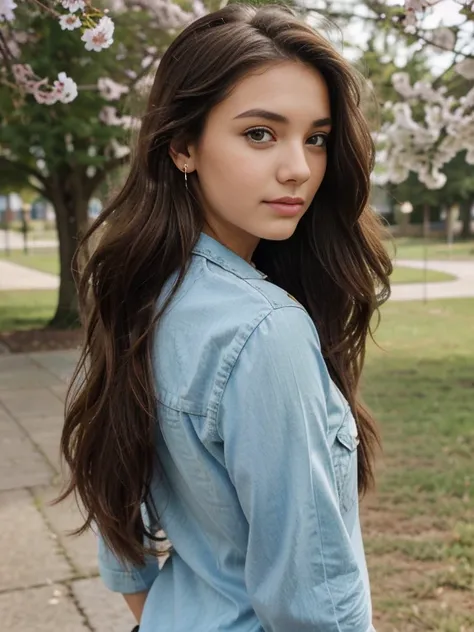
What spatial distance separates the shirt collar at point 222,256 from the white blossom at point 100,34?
1.32 m

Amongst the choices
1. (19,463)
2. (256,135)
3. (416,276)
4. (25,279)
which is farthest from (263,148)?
(25,279)

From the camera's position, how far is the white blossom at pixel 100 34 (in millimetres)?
2279

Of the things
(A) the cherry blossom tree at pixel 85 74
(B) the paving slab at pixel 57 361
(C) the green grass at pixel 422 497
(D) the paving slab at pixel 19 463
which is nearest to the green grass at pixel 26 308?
(B) the paving slab at pixel 57 361

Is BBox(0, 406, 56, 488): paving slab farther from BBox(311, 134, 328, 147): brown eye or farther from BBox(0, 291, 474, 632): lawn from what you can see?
BBox(311, 134, 328, 147): brown eye

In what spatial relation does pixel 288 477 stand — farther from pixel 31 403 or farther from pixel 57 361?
pixel 57 361

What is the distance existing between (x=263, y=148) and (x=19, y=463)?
4.14m

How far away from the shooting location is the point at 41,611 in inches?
121

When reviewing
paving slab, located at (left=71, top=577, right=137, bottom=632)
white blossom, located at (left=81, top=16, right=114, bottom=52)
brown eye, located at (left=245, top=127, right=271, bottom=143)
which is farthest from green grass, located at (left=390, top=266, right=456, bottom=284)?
brown eye, located at (left=245, top=127, right=271, bottom=143)

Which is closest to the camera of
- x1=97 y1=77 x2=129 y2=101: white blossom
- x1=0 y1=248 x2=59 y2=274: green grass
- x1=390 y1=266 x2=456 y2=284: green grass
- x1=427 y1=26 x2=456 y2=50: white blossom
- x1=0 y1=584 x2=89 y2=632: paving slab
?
x1=0 y1=584 x2=89 y2=632: paving slab

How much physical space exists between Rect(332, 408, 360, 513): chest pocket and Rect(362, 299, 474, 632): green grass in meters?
1.26

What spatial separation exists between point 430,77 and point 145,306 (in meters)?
7.91

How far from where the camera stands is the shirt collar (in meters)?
1.14

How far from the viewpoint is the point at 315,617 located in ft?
3.37

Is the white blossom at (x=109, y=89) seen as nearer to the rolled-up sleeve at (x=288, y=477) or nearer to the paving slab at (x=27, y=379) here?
the paving slab at (x=27, y=379)
